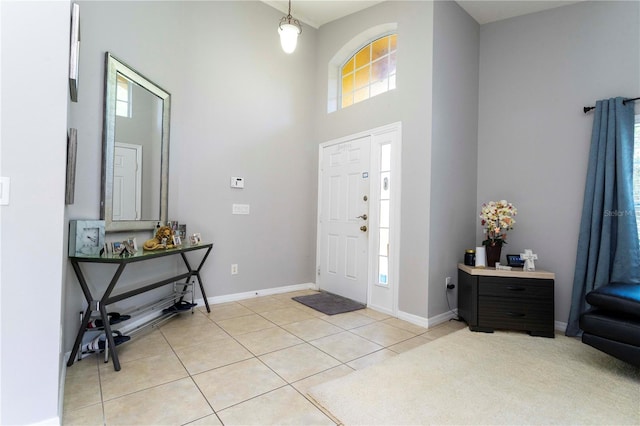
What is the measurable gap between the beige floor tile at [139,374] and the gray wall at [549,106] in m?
3.35

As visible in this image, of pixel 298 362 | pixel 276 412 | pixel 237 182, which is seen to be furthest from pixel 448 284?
pixel 237 182

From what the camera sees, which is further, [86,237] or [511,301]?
[511,301]

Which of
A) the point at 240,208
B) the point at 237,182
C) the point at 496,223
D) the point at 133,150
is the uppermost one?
the point at 133,150

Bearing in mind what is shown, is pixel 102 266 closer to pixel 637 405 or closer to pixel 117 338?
pixel 117 338

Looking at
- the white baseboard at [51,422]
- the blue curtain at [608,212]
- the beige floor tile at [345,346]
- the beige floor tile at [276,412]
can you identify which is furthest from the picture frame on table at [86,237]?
the blue curtain at [608,212]

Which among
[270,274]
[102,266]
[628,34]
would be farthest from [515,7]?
[102,266]

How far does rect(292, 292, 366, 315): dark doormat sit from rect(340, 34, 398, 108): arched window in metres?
2.54

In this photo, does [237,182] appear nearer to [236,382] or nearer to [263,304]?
[263,304]

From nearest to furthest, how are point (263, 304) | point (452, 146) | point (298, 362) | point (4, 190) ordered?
point (4, 190) → point (298, 362) → point (452, 146) → point (263, 304)

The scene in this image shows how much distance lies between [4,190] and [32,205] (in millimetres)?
110

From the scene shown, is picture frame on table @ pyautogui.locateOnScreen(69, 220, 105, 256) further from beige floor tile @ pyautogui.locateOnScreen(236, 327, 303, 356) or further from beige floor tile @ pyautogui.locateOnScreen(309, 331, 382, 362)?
beige floor tile @ pyautogui.locateOnScreen(309, 331, 382, 362)

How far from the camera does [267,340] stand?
2.59 meters

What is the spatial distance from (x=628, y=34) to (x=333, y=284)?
388 centimetres

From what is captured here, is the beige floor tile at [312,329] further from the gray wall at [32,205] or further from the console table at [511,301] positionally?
the gray wall at [32,205]
